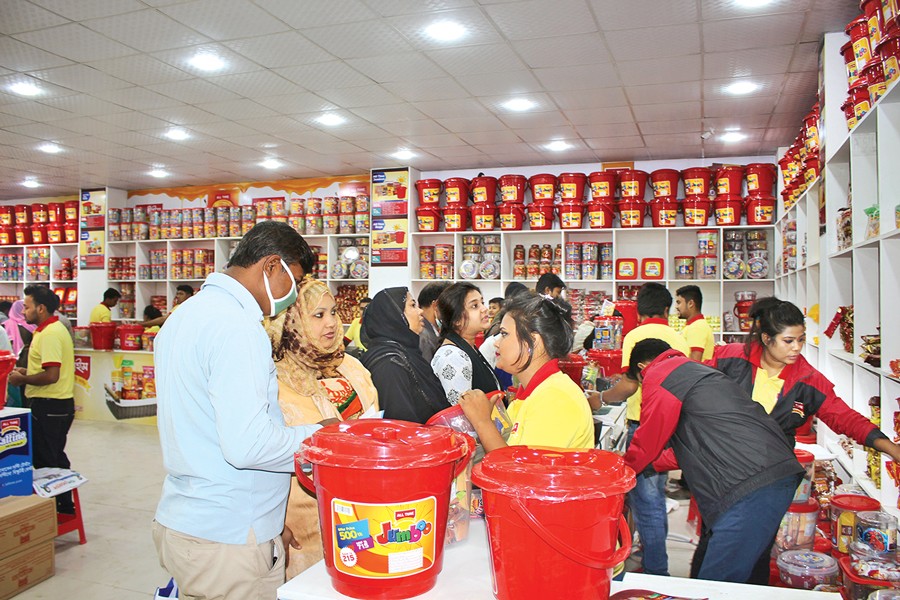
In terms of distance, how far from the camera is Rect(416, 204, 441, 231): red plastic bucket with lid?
785 cm

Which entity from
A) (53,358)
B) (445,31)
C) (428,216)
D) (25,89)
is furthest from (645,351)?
(25,89)

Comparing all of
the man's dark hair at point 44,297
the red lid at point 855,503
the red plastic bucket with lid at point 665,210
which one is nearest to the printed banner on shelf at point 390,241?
the red plastic bucket with lid at point 665,210

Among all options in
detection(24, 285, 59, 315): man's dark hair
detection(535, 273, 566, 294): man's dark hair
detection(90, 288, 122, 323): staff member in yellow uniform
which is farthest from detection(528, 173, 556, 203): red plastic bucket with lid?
detection(90, 288, 122, 323): staff member in yellow uniform

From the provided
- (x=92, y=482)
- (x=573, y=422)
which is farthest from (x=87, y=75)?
(x=573, y=422)

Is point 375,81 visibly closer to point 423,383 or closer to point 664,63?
point 664,63

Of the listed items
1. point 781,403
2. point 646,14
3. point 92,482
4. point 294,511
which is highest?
point 646,14

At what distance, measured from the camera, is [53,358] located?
14.9 feet

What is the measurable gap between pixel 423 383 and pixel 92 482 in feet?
14.4

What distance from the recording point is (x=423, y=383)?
2.72 meters

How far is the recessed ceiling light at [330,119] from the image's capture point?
231 inches

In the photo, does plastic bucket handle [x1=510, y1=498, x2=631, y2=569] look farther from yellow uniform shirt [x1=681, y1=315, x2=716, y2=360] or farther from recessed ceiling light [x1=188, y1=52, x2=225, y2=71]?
recessed ceiling light [x1=188, y1=52, x2=225, y2=71]

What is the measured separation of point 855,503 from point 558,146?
5020 millimetres

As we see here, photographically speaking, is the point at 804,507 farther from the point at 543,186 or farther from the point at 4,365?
the point at 543,186

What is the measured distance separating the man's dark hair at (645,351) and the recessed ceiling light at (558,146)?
13.5ft
